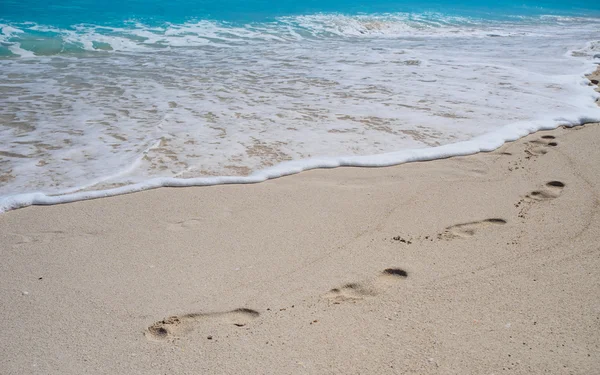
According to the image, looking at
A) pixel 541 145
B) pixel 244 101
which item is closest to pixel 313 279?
pixel 541 145

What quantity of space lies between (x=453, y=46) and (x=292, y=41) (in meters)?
3.93

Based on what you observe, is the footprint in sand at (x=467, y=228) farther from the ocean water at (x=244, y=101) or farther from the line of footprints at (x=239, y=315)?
the ocean water at (x=244, y=101)

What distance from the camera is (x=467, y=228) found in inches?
109

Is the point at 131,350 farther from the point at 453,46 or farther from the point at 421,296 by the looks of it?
the point at 453,46

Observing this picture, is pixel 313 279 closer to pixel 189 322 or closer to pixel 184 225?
pixel 189 322

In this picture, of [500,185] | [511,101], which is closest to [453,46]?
[511,101]

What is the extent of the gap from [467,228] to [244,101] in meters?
3.63

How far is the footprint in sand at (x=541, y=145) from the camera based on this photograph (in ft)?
13.1

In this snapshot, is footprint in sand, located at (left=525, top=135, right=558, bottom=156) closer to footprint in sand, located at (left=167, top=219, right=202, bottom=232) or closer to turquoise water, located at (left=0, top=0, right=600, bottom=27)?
footprint in sand, located at (left=167, top=219, right=202, bottom=232)

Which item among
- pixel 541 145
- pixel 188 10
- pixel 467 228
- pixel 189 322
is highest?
pixel 188 10

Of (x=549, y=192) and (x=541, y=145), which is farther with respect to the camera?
(x=541, y=145)

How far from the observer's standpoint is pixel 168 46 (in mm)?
10789

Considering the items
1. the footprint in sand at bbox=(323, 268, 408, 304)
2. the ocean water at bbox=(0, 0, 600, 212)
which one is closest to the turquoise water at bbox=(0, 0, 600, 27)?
the ocean water at bbox=(0, 0, 600, 212)

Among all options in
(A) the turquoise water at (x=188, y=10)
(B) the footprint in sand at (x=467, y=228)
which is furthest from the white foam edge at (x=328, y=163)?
(A) the turquoise water at (x=188, y=10)
